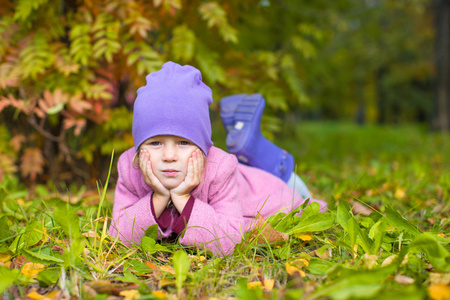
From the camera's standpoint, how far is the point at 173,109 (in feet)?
5.14

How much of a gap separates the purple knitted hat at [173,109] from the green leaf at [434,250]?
967 mm

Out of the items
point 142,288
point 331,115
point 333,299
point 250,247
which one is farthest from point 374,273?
point 331,115

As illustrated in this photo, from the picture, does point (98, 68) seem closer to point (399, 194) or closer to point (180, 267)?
point (180, 267)

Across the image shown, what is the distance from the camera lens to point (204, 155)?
5.66 feet

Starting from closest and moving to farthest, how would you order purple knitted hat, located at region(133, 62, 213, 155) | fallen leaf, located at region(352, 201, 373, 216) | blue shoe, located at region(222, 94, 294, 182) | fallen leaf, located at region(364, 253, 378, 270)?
fallen leaf, located at region(364, 253, 378, 270)
purple knitted hat, located at region(133, 62, 213, 155)
fallen leaf, located at region(352, 201, 373, 216)
blue shoe, located at region(222, 94, 294, 182)

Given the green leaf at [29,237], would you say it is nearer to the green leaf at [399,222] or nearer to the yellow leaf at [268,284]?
the yellow leaf at [268,284]

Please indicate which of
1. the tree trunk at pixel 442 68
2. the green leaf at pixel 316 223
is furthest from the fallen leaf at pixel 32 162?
the tree trunk at pixel 442 68

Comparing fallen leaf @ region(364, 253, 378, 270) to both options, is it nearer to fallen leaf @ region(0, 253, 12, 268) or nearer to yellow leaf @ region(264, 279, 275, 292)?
yellow leaf @ region(264, 279, 275, 292)

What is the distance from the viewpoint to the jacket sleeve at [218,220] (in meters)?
1.61

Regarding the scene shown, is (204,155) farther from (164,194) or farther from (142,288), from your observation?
(142,288)

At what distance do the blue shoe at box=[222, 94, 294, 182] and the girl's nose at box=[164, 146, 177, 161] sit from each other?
32.2 inches

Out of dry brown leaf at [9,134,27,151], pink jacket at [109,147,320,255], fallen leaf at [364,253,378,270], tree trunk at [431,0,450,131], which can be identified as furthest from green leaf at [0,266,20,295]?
tree trunk at [431,0,450,131]

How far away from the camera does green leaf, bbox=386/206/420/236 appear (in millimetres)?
1632

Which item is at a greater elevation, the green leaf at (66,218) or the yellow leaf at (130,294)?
the green leaf at (66,218)
